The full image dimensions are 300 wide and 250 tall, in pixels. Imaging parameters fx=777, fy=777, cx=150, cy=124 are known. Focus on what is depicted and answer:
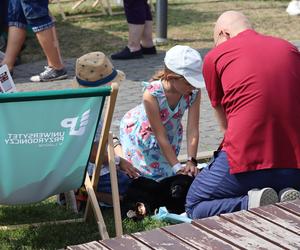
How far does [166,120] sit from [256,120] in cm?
97

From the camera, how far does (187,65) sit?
4.42 m

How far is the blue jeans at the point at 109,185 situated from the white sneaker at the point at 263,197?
3.25ft

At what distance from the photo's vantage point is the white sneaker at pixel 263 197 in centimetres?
→ 377

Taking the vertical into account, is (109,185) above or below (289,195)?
below

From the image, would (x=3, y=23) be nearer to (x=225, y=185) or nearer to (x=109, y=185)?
(x=109, y=185)

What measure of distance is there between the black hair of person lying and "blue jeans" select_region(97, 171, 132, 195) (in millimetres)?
72

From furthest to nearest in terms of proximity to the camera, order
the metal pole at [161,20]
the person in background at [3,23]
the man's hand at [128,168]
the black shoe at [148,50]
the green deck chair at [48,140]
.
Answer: the metal pole at [161,20] → the black shoe at [148,50] → the person in background at [3,23] → the man's hand at [128,168] → the green deck chair at [48,140]

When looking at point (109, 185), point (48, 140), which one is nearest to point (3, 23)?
point (109, 185)

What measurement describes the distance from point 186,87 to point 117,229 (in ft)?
3.31

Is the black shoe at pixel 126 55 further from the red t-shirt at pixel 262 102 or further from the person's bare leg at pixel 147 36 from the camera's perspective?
the red t-shirt at pixel 262 102

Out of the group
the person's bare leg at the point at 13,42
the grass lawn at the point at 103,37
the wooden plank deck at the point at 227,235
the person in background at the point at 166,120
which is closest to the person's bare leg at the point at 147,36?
the grass lawn at the point at 103,37

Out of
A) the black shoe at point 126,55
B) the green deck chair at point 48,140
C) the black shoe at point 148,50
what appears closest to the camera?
the green deck chair at point 48,140

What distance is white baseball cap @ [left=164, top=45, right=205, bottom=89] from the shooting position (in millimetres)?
4410

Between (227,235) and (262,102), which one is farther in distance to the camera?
(262,102)
